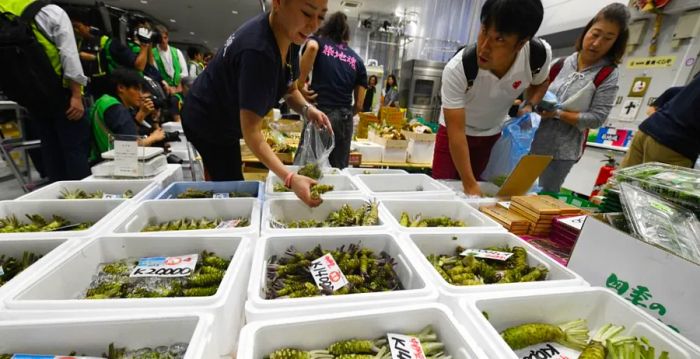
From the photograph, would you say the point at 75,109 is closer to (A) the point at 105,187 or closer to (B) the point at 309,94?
(A) the point at 105,187

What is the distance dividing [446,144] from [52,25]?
10.1 ft

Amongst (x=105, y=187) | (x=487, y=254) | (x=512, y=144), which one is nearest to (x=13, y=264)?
(x=105, y=187)

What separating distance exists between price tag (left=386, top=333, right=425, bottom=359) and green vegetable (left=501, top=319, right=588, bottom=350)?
28 cm

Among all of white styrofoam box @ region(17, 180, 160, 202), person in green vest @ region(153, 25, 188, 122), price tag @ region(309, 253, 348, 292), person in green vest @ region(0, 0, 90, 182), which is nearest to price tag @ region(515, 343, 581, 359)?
price tag @ region(309, 253, 348, 292)

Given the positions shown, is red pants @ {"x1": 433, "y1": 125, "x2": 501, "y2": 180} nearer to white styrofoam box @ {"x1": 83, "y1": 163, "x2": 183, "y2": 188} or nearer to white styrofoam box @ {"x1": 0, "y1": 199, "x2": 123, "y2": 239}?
white styrofoam box @ {"x1": 83, "y1": 163, "x2": 183, "y2": 188}

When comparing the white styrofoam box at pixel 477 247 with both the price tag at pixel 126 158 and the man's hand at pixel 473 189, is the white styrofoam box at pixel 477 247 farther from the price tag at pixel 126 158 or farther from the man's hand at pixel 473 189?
the price tag at pixel 126 158

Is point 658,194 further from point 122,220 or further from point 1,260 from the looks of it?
point 1,260

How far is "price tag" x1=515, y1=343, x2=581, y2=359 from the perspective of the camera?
824mm

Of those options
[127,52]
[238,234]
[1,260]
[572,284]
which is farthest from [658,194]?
[127,52]

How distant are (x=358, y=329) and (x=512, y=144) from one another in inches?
68.3

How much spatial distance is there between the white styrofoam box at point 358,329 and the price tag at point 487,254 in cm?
46

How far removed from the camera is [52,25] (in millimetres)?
2180

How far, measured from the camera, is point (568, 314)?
36.8 inches

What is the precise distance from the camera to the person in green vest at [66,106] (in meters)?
2.14
